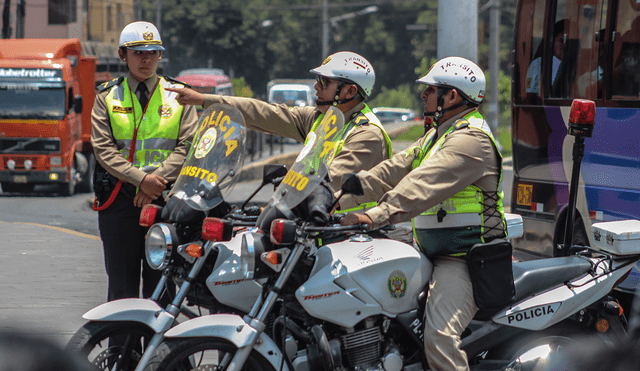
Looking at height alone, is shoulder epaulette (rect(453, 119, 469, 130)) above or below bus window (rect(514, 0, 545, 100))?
below

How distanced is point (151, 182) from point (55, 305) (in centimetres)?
248

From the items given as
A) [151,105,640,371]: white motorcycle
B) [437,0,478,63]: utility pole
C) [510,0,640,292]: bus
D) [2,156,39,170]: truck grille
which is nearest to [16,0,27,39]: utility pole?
[2,156,39,170]: truck grille

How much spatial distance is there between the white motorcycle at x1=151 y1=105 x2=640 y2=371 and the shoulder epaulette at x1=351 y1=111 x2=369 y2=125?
62cm

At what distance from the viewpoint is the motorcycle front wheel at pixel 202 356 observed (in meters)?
3.29

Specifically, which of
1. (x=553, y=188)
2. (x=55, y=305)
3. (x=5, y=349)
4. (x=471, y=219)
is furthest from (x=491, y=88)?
(x=5, y=349)

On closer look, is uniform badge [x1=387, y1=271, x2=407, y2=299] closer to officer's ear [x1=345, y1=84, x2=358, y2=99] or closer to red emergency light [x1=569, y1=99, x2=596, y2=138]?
officer's ear [x1=345, y1=84, x2=358, y2=99]

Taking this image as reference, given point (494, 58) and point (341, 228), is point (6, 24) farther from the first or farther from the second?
point (341, 228)

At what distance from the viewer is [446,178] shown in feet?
11.8

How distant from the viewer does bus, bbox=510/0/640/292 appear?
645 cm

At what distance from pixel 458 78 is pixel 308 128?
3.92 feet

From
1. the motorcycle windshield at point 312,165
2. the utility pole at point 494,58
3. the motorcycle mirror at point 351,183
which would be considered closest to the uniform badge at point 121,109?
the motorcycle windshield at point 312,165

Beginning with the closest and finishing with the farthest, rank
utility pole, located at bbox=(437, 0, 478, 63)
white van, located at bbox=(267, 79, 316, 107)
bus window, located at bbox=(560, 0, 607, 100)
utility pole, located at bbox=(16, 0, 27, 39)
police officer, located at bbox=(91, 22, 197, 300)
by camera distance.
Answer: police officer, located at bbox=(91, 22, 197, 300) < bus window, located at bbox=(560, 0, 607, 100) < utility pole, located at bbox=(437, 0, 478, 63) < utility pole, located at bbox=(16, 0, 27, 39) < white van, located at bbox=(267, 79, 316, 107)

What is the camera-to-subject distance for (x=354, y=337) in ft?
11.8

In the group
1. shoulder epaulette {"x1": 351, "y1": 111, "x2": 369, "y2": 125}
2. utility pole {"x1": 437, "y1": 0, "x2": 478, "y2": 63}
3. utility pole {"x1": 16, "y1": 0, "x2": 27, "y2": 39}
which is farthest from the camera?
utility pole {"x1": 16, "y1": 0, "x2": 27, "y2": 39}
